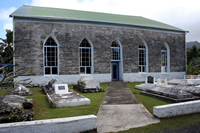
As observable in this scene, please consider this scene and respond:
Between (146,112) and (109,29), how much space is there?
12.1m

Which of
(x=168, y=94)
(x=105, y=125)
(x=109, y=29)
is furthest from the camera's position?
(x=109, y=29)

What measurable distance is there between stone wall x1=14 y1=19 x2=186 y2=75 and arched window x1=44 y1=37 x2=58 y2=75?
0.48 m

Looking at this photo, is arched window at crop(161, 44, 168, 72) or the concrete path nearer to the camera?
the concrete path

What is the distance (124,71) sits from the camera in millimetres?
17531

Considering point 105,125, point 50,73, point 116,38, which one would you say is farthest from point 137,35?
point 105,125

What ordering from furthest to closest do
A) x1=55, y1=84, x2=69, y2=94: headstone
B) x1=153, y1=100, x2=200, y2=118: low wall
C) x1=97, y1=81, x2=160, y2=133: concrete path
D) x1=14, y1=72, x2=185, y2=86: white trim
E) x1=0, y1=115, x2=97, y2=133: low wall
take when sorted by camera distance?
x1=14, y1=72, x2=185, y2=86: white trim → x1=55, y1=84, x2=69, y2=94: headstone → x1=153, y1=100, x2=200, y2=118: low wall → x1=97, y1=81, x2=160, y2=133: concrete path → x1=0, y1=115, x2=97, y2=133: low wall

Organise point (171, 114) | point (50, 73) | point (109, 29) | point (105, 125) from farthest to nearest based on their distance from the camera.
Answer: point (109, 29)
point (50, 73)
point (171, 114)
point (105, 125)

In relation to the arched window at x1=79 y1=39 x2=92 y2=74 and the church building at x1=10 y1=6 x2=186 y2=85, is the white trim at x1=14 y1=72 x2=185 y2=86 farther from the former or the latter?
the arched window at x1=79 y1=39 x2=92 y2=74

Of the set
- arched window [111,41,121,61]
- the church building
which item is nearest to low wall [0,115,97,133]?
the church building

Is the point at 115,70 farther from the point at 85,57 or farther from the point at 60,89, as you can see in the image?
the point at 60,89

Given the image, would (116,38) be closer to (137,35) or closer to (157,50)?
(137,35)

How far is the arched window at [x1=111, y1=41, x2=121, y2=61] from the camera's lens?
17.7 m

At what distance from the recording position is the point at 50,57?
15.1 metres

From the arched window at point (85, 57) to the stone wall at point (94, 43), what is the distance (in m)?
0.52
